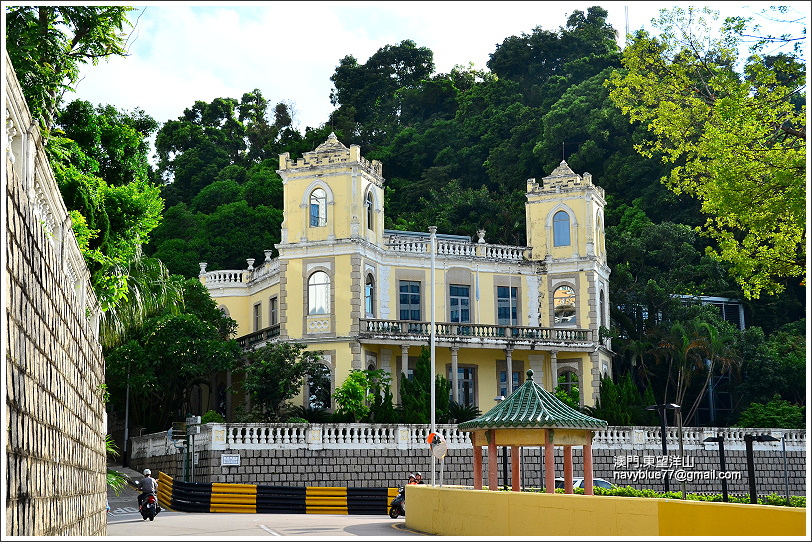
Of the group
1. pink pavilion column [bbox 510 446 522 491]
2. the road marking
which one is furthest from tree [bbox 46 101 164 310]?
pink pavilion column [bbox 510 446 522 491]

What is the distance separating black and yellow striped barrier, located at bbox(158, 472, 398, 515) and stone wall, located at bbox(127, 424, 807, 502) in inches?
85.2

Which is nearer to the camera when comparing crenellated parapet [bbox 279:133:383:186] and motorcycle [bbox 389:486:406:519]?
motorcycle [bbox 389:486:406:519]

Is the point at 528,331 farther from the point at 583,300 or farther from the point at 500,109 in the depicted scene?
the point at 500,109

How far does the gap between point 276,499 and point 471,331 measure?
48.2ft

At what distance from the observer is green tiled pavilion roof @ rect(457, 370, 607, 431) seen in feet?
72.8

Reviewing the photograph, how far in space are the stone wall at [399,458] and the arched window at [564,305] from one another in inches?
356

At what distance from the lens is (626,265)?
5166 cm

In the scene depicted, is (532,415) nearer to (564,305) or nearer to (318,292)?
(318,292)

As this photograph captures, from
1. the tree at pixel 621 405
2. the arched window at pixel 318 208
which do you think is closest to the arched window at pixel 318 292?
the arched window at pixel 318 208

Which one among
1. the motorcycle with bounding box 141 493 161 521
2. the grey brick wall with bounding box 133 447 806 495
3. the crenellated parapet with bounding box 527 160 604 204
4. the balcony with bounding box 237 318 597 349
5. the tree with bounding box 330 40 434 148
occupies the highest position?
the tree with bounding box 330 40 434 148

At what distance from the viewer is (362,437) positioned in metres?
35.9

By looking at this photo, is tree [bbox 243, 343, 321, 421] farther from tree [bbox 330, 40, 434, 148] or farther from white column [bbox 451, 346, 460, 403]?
tree [bbox 330, 40, 434, 148]

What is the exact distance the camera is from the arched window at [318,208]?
4412cm

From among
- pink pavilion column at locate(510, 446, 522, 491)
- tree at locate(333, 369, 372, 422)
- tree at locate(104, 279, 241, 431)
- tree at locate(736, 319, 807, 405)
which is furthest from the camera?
tree at locate(736, 319, 807, 405)
